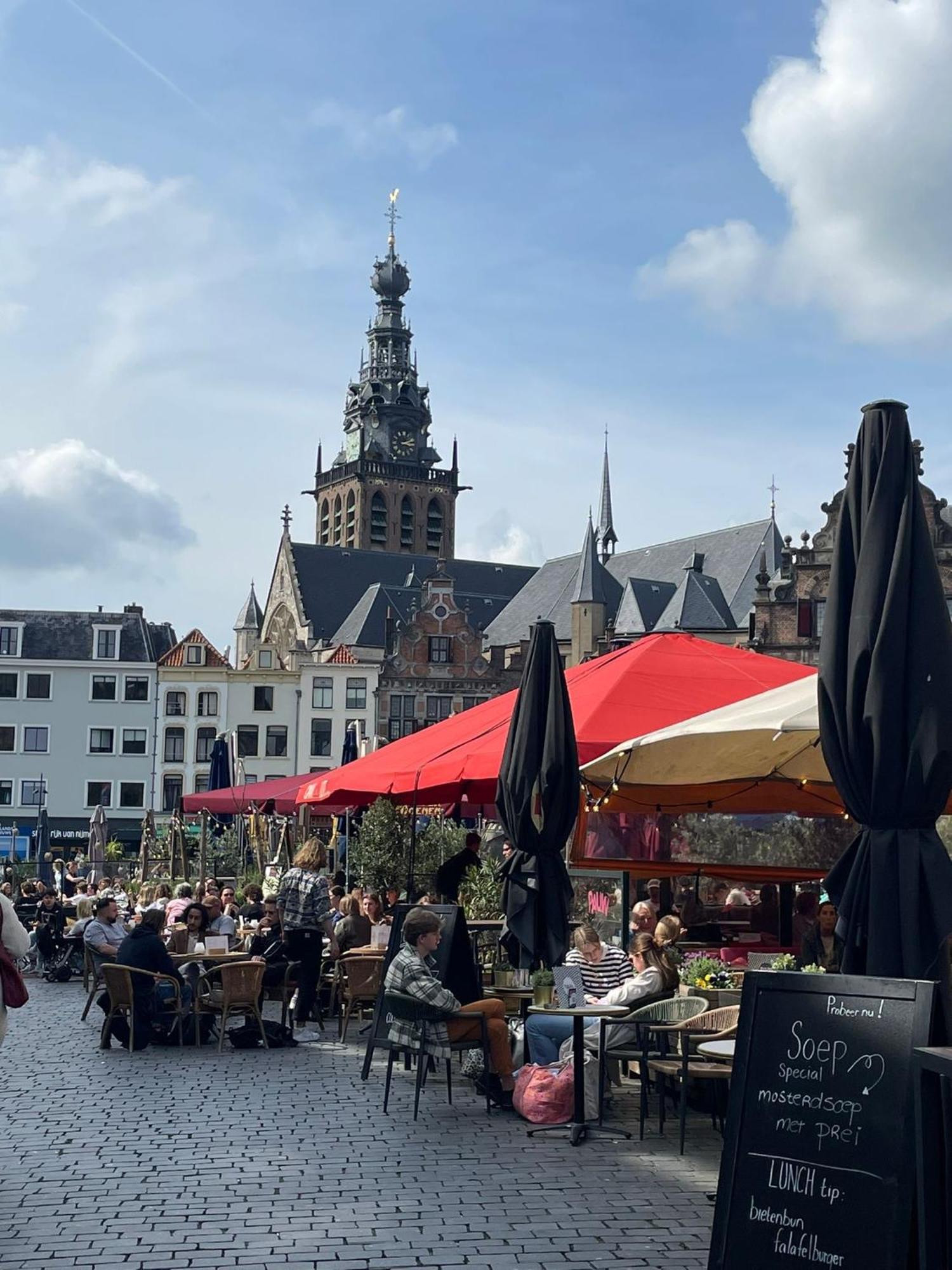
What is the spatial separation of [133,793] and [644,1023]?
188 ft

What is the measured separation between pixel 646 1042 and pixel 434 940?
151cm

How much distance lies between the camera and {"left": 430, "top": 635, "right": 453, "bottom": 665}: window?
69.9 m

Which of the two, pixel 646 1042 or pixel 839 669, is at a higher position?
pixel 839 669

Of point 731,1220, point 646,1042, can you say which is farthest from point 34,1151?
point 731,1220

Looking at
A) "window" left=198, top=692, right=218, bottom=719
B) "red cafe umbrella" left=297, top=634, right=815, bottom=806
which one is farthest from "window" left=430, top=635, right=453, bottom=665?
"red cafe umbrella" left=297, top=634, right=815, bottom=806

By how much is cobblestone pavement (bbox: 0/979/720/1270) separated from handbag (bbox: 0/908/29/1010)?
798mm

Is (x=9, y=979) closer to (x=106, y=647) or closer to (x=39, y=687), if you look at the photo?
(x=39, y=687)

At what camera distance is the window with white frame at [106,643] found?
63875 millimetres

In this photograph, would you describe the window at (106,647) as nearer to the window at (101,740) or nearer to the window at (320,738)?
the window at (101,740)

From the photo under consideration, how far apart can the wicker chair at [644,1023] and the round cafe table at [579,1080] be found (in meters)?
0.23

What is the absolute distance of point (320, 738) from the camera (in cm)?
6650

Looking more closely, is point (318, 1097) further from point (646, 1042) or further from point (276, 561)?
point (276, 561)

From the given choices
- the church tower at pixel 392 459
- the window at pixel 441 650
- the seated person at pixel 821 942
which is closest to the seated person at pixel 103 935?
the seated person at pixel 821 942

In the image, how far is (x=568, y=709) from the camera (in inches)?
405
